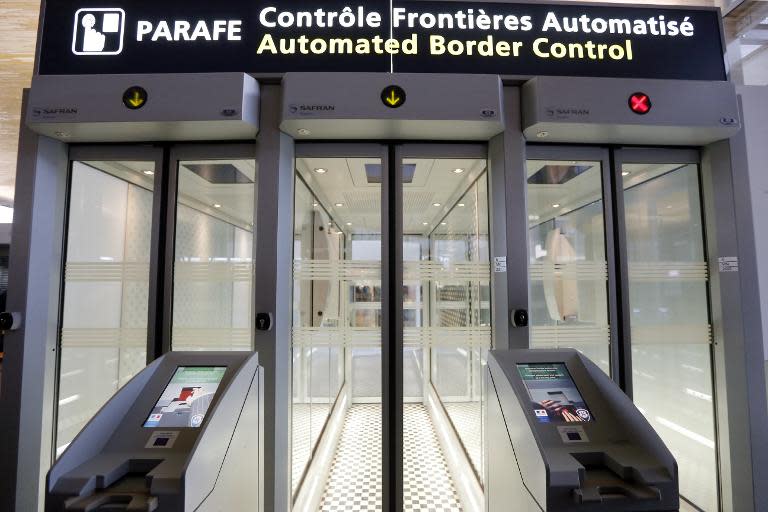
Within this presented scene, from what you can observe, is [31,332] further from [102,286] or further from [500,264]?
[500,264]

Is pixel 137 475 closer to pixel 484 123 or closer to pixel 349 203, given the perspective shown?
pixel 349 203

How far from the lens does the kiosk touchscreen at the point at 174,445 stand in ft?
4.10

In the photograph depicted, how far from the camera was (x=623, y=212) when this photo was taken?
8.23ft

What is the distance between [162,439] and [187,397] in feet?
0.56

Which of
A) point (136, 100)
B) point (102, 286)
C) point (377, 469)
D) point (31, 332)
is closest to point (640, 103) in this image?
point (136, 100)

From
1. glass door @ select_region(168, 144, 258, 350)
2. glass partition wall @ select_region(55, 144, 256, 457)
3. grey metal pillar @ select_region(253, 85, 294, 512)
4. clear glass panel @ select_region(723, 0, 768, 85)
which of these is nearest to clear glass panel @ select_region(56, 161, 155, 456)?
glass partition wall @ select_region(55, 144, 256, 457)

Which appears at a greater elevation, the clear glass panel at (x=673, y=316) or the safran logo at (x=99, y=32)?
the safran logo at (x=99, y=32)

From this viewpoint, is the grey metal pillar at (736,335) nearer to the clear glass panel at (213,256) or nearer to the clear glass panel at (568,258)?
the clear glass panel at (568,258)

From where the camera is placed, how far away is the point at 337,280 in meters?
2.46

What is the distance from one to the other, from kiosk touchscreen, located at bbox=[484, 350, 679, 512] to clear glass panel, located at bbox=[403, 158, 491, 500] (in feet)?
2.49

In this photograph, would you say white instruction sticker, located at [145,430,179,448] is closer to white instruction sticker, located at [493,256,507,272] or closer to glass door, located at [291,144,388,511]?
glass door, located at [291,144,388,511]

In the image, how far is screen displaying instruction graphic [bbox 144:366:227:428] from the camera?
4.99 feet

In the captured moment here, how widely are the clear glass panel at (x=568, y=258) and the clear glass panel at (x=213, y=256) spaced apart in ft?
6.07

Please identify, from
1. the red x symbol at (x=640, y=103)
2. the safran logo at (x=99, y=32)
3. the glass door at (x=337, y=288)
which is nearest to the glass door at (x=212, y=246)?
the glass door at (x=337, y=288)
